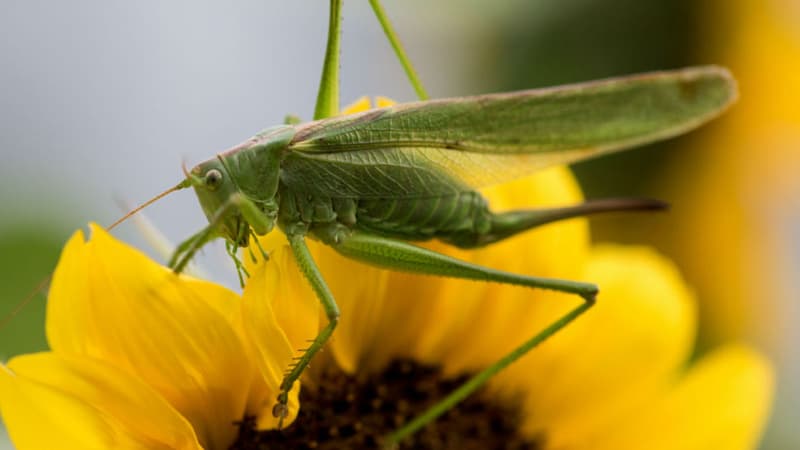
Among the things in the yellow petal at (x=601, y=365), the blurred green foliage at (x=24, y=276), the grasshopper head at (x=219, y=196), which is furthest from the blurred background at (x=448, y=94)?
the yellow petal at (x=601, y=365)

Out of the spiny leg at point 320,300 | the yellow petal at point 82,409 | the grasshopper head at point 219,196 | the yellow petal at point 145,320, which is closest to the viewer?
the yellow petal at point 82,409

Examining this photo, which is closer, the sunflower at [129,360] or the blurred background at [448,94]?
the sunflower at [129,360]

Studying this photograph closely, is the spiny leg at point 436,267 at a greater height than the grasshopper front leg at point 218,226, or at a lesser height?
lesser

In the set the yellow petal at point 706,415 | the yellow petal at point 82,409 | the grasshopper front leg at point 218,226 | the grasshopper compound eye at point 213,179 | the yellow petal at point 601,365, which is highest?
the grasshopper compound eye at point 213,179

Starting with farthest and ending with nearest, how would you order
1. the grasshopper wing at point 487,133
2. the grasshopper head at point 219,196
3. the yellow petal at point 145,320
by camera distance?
the grasshopper wing at point 487,133 → the grasshopper head at point 219,196 → the yellow petal at point 145,320

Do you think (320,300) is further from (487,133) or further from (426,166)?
(487,133)

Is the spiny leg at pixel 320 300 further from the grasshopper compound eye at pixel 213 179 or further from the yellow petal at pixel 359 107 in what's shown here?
the yellow petal at pixel 359 107

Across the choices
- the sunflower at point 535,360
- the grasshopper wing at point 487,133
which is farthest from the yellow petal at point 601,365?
the grasshopper wing at point 487,133
